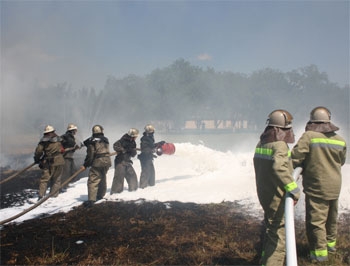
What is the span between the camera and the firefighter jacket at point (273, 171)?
136 inches

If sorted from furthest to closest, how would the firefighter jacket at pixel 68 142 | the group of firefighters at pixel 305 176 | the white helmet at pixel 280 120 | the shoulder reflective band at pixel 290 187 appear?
the firefighter jacket at pixel 68 142 < the white helmet at pixel 280 120 < the group of firefighters at pixel 305 176 < the shoulder reflective band at pixel 290 187

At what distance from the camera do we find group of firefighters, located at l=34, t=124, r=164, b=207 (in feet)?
25.4

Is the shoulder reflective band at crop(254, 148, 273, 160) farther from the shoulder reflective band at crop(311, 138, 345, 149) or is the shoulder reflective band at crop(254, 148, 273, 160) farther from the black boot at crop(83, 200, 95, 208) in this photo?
the black boot at crop(83, 200, 95, 208)

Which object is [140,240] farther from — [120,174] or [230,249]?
[120,174]

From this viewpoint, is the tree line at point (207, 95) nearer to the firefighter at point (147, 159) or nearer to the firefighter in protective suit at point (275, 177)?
the firefighter at point (147, 159)

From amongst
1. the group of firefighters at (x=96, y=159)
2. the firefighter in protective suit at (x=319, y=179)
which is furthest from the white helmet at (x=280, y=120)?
the group of firefighters at (x=96, y=159)

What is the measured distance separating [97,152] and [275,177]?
5387mm

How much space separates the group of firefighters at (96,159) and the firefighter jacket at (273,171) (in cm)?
476

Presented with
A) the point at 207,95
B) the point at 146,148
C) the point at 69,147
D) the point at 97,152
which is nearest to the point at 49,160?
the point at 69,147

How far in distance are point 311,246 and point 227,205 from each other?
3061mm

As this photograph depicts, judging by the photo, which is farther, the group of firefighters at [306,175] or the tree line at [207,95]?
the tree line at [207,95]

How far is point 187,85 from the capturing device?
35.8 metres

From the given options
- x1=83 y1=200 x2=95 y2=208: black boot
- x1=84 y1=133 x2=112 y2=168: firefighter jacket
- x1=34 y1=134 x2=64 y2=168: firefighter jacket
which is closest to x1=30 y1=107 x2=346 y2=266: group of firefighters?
x1=83 y1=200 x2=95 y2=208: black boot

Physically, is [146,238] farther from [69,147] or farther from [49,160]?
[69,147]
